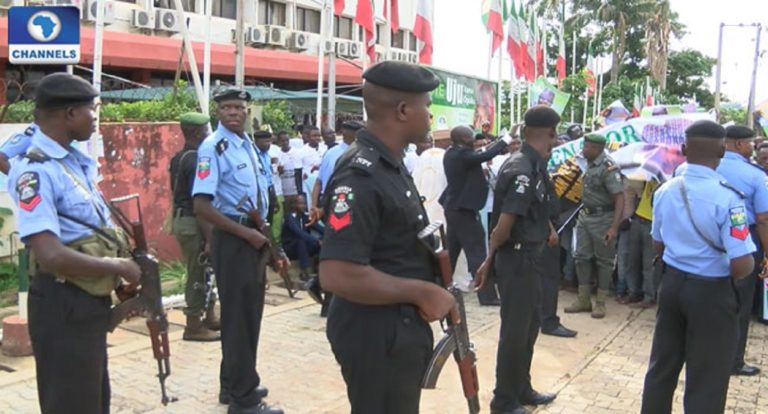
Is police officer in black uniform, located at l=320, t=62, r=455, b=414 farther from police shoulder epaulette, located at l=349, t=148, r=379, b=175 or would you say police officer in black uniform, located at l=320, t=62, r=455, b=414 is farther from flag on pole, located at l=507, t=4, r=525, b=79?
flag on pole, located at l=507, t=4, r=525, b=79

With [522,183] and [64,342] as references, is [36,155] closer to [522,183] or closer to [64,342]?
[64,342]

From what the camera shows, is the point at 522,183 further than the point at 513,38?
No

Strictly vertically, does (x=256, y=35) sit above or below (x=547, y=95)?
above

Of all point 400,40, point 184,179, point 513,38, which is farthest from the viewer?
point 400,40

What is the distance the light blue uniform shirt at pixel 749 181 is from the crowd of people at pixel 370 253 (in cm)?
1

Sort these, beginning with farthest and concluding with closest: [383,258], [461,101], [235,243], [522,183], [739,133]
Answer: [461,101] < [739,133] < [522,183] < [235,243] < [383,258]

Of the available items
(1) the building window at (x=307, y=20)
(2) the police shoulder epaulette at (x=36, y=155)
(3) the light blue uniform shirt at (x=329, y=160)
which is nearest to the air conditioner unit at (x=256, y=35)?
(1) the building window at (x=307, y=20)

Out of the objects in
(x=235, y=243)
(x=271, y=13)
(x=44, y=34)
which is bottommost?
(x=235, y=243)

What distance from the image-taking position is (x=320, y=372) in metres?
5.55

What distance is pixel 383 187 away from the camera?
8.09 feet

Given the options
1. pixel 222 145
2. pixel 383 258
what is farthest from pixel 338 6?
pixel 383 258

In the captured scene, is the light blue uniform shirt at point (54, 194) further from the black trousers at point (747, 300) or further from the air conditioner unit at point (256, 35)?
the air conditioner unit at point (256, 35)

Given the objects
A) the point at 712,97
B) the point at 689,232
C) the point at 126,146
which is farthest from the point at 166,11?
the point at 712,97

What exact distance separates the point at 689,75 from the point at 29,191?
5152 cm
